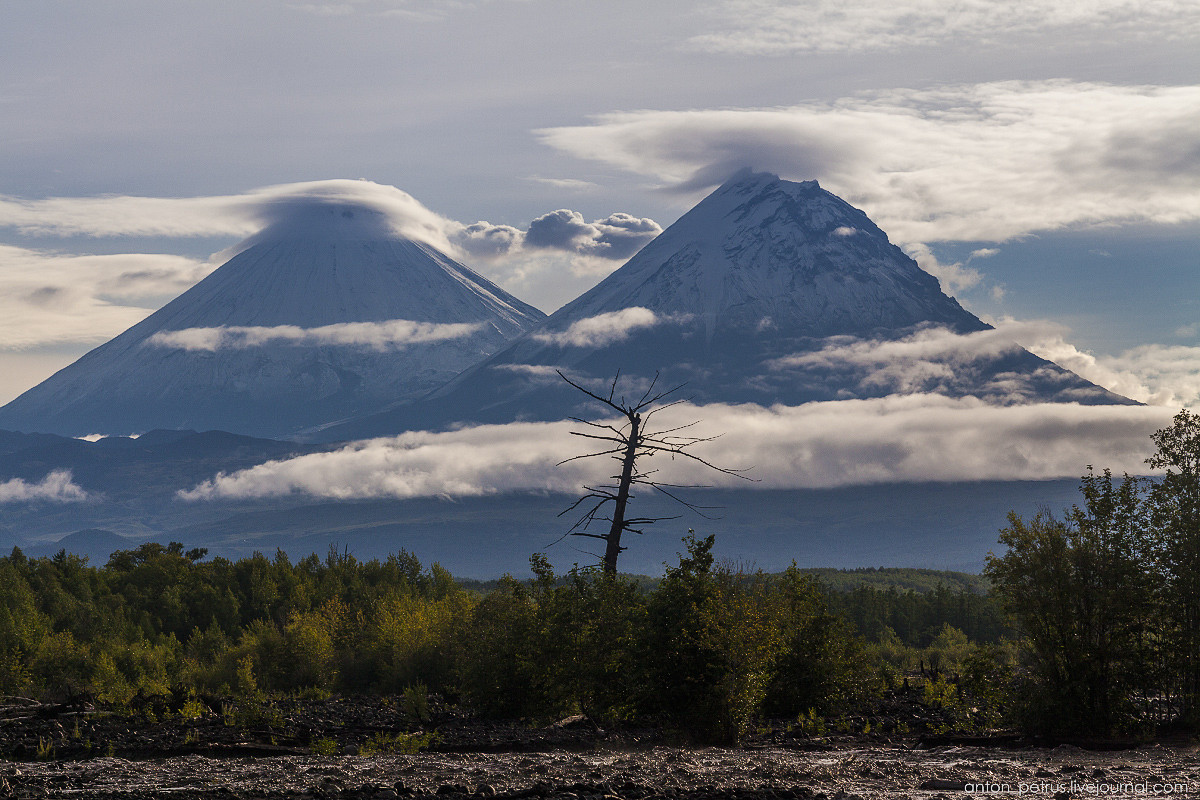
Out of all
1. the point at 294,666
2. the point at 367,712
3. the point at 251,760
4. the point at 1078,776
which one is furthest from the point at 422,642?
the point at 1078,776

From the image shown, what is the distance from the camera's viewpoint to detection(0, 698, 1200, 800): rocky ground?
57.0 ft

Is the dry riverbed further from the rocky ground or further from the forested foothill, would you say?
the forested foothill

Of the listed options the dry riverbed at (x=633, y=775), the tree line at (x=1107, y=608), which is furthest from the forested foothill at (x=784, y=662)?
the dry riverbed at (x=633, y=775)

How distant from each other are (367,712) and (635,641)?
36.3ft

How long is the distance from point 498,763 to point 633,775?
3.34 m

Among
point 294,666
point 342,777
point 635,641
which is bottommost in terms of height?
point 294,666

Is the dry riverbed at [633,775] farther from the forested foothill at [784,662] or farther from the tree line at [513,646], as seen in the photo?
the tree line at [513,646]

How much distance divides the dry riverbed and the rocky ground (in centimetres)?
4

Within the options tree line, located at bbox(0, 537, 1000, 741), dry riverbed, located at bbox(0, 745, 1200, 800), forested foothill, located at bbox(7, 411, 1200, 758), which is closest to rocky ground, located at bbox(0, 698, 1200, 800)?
dry riverbed, located at bbox(0, 745, 1200, 800)

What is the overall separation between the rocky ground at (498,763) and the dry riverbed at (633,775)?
4cm

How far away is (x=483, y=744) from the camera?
24172mm

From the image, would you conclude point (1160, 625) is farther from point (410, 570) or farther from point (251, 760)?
point (410, 570)

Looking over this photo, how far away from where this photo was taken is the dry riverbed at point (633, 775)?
17219 mm

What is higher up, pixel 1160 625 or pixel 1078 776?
pixel 1160 625
